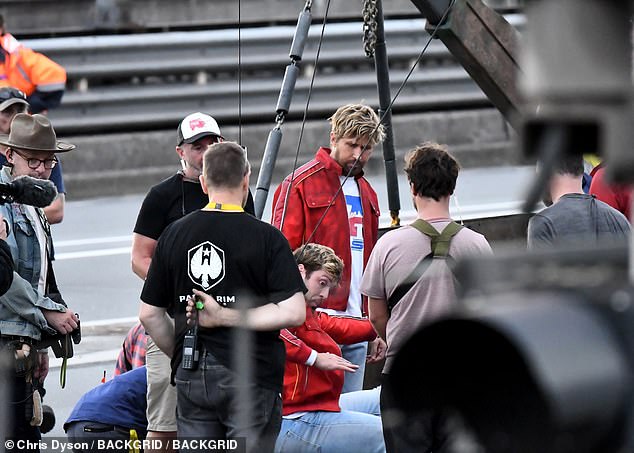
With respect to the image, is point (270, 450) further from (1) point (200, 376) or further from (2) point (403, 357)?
(2) point (403, 357)

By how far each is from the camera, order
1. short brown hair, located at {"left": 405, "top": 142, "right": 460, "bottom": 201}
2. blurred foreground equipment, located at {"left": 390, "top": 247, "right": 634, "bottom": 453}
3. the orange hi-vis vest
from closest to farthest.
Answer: blurred foreground equipment, located at {"left": 390, "top": 247, "right": 634, "bottom": 453}
short brown hair, located at {"left": 405, "top": 142, "right": 460, "bottom": 201}
the orange hi-vis vest

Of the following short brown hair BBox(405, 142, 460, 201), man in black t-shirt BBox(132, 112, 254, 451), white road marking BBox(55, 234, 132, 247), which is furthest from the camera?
white road marking BBox(55, 234, 132, 247)

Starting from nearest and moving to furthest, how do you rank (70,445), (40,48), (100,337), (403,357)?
(403,357), (70,445), (100,337), (40,48)

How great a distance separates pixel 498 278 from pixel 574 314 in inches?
6.0

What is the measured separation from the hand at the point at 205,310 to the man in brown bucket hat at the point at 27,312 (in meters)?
1.06

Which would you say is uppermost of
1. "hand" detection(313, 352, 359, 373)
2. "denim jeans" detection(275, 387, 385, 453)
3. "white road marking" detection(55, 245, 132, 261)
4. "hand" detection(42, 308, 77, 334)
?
"hand" detection(42, 308, 77, 334)

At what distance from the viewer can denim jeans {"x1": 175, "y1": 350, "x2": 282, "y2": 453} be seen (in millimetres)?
5398

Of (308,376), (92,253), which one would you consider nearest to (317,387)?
(308,376)

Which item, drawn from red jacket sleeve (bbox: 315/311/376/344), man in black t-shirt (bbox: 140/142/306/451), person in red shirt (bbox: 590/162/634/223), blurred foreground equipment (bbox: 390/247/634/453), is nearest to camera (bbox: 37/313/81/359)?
man in black t-shirt (bbox: 140/142/306/451)

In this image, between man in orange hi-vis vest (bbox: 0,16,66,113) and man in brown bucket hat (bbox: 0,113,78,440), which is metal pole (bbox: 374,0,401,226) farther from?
man in orange hi-vis vest (bbox: 0,16,66,113)

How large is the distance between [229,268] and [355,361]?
Answer: 5.61 ft

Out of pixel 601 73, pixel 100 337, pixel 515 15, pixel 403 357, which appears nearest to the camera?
pixel 601 73

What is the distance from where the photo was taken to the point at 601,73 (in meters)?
2.20

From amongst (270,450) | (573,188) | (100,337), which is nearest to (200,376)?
(270,450)
